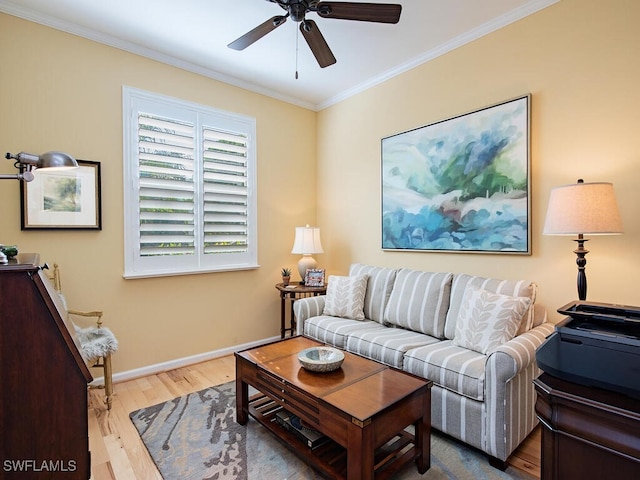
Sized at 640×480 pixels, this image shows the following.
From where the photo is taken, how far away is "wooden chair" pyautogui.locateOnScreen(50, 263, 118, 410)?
2.35m

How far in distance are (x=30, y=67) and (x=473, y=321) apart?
3749mm

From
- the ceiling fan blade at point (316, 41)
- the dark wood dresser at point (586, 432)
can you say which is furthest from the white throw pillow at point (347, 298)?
the dark wood dresser at point (586, 432)

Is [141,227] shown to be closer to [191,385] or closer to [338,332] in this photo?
[191,385]

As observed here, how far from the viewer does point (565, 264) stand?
2.38m

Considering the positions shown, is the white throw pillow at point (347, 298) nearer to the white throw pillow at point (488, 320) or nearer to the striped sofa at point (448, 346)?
the striped sofa at point (448, 346)

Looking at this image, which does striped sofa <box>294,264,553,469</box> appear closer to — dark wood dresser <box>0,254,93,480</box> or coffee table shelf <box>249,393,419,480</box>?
coffee table shelf <box>249,393,419,480</box>

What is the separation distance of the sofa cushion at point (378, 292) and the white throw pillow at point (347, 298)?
0.20 feet

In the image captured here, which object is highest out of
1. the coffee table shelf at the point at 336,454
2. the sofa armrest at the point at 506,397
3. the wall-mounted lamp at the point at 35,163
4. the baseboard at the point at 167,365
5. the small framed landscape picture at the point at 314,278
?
the wall-mounted lamp at the point at 35,163

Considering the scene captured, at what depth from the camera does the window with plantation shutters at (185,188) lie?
3074 millimetres

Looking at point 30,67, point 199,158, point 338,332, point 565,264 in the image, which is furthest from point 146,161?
point 565,264

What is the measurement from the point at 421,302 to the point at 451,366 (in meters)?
0.78

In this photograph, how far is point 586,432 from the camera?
→ 1090mm

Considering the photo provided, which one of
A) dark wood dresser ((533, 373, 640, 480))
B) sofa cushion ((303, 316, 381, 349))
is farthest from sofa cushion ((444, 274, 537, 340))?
dark wood dresser ((533, 373, 640, 480))

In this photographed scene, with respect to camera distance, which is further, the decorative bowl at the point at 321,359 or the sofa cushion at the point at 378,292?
the sofa cushion at the point at 378,292
